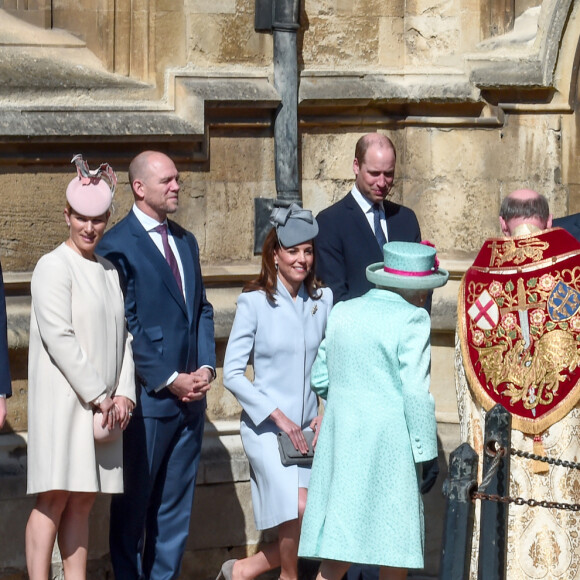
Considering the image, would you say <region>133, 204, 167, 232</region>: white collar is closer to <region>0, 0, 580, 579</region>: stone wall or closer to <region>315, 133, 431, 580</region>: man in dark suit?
<region>0, 0, 580, 579</region>: stone wall

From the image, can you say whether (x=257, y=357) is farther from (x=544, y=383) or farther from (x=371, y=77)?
(x=371, y=77)

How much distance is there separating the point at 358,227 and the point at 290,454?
1.30m

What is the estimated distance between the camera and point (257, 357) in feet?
22.5

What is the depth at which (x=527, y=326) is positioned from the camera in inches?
257

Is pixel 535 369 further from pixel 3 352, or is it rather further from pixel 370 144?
pixel 3 352

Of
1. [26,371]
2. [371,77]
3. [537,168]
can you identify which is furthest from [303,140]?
[26,371]

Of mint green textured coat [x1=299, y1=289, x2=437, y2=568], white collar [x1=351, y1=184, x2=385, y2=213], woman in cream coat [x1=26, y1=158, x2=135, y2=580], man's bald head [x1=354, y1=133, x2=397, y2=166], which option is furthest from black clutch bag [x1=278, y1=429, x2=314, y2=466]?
man's bald head [x1=354, y1=133, x2=397, y2=166]

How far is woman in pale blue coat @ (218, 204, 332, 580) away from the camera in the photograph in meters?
6.73

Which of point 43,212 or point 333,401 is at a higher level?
point 43,212

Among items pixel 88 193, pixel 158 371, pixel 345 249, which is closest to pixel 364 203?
pixel 345 249

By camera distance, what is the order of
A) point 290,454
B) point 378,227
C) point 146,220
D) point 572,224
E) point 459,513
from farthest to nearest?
1. point 378,227
2. point 572,224
3. point 146,220
4. point 290,454
5. point 459,513

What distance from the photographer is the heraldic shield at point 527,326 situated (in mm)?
6469

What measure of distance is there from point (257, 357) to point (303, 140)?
5.63 ft

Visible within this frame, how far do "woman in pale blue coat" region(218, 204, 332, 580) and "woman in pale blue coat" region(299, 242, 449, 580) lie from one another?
1.89ft
